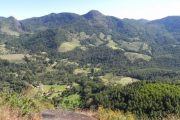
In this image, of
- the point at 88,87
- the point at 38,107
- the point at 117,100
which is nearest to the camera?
the point at 38,107

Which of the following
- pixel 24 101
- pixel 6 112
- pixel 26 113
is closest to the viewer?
pixel 6 112

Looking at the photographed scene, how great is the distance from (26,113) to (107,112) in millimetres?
4912

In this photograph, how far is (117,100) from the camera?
4665 inches

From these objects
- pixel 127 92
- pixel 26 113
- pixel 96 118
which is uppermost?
pixel 26 113

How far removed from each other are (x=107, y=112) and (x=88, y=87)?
17736 cm

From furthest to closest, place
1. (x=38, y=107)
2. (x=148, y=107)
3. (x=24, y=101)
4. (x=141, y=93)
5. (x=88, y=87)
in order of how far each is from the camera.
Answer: (x=88, y=87) < (x=141, y=93) < (x=148, y=107) < (x=38, y=107) < (x=24, y=101)

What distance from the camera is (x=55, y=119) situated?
1541 centimetres

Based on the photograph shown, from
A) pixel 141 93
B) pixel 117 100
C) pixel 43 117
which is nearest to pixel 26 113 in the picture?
pixel 43 117

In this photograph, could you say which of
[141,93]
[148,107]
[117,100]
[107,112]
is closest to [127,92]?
[117,100]

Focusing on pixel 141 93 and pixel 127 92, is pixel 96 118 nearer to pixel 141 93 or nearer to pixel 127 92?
pixel 141 93

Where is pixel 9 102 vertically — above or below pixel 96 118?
above

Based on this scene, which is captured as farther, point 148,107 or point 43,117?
point 148,107

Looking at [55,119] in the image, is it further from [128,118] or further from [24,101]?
[128,118]

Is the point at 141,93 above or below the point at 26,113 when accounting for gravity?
below
